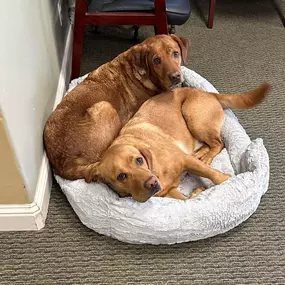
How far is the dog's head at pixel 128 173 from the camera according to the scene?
150 centimetres

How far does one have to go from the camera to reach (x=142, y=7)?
2262 millimetres

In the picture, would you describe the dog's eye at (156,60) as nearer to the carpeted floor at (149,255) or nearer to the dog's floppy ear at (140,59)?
the dog's floppy ear at (140,59)

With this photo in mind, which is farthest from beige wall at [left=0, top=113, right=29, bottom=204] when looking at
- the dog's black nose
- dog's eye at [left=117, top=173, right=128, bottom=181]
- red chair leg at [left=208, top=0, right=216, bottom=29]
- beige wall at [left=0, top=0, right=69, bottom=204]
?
red chair leg at [left=208, top=0, right=216, bottom=29]

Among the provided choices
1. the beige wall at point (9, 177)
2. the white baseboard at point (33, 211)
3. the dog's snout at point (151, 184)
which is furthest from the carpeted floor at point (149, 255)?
the dog's snout at point (151, 184)

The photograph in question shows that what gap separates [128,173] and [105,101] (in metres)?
0.50

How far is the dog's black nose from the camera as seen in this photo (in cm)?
189

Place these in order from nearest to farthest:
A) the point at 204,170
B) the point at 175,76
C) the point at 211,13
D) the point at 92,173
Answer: the point at 92,173, the point at 204,170, the point at 175,76, the point at 211,13

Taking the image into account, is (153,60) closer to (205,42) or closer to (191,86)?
(191,86)

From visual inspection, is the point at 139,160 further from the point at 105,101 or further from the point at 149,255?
the point at 105,101

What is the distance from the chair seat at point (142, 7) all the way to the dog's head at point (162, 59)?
36 cm

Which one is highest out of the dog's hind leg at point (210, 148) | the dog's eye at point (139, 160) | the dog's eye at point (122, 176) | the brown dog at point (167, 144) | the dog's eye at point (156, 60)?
the dog's eye at point (156, 60)

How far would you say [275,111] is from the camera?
2301 millimetres

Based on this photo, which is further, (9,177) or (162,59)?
(162,59)

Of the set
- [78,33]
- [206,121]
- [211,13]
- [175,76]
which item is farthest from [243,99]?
[211,13]
